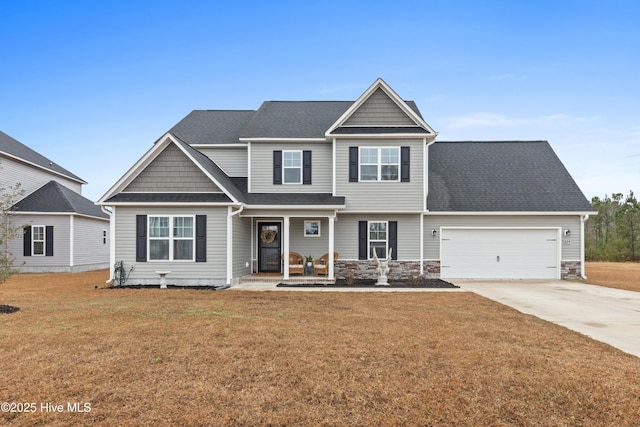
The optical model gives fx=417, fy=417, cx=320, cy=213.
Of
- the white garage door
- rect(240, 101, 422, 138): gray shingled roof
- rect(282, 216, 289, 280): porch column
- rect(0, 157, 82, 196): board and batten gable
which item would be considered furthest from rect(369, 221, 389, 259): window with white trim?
rect(0, 157, 82, 196): board and batten gable

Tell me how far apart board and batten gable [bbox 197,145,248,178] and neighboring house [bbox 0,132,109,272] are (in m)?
9.76

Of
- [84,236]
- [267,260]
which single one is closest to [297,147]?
[267,260]

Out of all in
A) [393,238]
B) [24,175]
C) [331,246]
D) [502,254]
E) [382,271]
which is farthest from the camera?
[24,175]

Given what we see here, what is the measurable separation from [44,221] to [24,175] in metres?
3.75

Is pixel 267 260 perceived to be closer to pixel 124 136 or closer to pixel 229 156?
pixel 229 156

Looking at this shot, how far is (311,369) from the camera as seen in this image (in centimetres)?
546

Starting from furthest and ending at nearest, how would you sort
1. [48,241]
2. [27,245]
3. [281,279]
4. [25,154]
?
[25,154] < [48,241] < [27,245] < [281,279]

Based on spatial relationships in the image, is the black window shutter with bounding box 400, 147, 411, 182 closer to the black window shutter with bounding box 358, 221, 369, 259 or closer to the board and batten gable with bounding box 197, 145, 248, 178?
the black window shutter with bounding box 358, 221, 369, 259

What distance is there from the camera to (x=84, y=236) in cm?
2406

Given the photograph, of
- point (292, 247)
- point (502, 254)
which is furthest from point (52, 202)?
point (502, 254)

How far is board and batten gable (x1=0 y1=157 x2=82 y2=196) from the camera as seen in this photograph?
73.0 ft

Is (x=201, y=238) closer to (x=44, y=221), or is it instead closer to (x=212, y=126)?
(x=212, y=126)

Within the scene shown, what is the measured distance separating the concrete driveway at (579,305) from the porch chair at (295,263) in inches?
245

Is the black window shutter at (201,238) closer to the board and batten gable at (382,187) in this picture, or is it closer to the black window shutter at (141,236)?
the black window shutter at (141,236)
